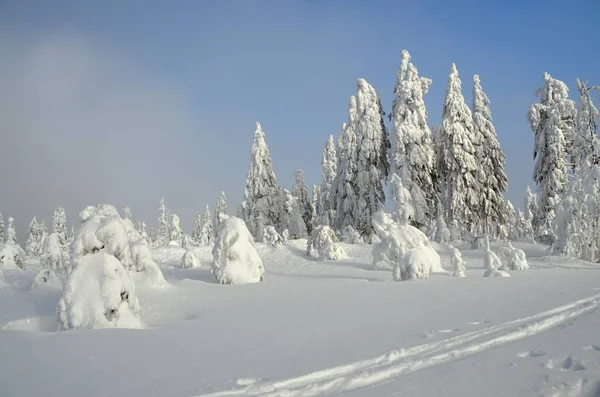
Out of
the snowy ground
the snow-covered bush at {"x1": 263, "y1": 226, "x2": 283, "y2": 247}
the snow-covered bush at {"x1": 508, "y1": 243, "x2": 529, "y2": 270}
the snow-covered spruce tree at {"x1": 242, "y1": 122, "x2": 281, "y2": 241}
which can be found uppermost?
the snow-covered spruce tree at {"x1": 242, "y1": 122, "x2": 281, "y2": 241}

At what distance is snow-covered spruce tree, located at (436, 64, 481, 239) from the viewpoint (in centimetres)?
3164

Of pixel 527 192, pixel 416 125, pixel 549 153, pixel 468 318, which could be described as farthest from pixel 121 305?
pixel 527 192

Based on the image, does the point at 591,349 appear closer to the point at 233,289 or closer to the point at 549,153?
the point at 233,289

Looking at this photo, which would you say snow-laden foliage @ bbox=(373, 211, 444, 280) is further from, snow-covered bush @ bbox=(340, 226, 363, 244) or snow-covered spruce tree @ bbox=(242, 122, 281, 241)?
snow-covered spruce tree @ bbox=(242, 122, 281, 241)

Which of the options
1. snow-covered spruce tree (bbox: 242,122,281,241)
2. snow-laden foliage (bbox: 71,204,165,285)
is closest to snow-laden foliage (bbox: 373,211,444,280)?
snow-laden foliage (bbox: 71,204,165,285)

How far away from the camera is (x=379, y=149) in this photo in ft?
110

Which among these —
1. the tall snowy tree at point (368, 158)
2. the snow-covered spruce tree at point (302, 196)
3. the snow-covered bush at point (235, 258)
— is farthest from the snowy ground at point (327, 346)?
the snow-covered spruce tree at point (302, 196)

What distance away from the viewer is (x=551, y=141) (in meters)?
29.5

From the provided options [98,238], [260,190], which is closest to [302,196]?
[260,190]

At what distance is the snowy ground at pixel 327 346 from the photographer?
456 centimetres

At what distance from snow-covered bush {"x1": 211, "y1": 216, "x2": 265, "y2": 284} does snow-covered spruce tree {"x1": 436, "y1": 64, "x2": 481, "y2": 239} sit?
67.2 ft

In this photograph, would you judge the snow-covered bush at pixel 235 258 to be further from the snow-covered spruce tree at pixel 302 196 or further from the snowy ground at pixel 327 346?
the snow-covered spruce tree at pixel 302 196

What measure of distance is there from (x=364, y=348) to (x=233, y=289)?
7577 millimetres

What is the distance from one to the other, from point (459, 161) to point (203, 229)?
137 feet
